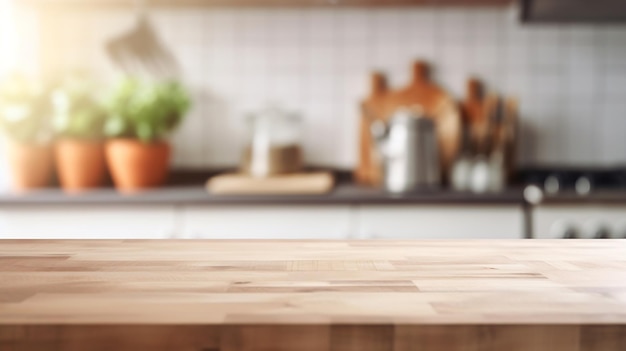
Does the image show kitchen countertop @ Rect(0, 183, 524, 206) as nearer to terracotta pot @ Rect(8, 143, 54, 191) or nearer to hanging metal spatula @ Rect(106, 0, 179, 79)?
terracotta pot @ Rect(8, 143, 54, 191)

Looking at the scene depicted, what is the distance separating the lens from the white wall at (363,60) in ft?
8.10

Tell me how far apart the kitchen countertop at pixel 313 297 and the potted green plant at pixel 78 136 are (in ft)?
4.96

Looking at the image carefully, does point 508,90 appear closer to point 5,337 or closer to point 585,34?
point 585,34

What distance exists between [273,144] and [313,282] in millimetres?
1701

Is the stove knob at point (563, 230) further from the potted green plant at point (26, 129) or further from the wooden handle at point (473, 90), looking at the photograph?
the potted green plant at point (26, 129)

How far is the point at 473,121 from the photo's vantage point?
2.44 meters

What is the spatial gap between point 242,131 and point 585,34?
53.3 inches

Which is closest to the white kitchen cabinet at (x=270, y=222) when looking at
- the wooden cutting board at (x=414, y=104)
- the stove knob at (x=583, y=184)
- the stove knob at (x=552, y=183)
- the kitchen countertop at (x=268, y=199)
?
the kitchen countertop at (x=268, y=199)

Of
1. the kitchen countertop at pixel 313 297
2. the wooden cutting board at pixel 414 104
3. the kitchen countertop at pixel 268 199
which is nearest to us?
the kitchen countertop at pixel 313 297

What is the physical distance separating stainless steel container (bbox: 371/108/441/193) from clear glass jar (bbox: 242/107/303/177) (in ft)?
1.06

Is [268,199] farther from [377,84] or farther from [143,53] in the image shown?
[143,53]

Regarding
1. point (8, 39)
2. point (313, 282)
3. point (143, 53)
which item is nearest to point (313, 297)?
point (313, 282)

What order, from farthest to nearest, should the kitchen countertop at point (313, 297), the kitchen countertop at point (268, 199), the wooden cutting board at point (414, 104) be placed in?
the wooden cutting board at point (414, 104), the kitchen countertop at point (268, 199), the kitchen countertop at point (313, 297)

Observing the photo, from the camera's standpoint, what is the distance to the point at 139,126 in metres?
2.14
